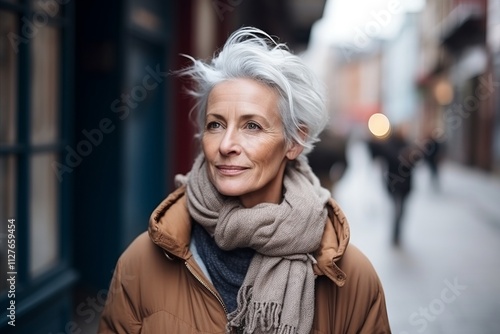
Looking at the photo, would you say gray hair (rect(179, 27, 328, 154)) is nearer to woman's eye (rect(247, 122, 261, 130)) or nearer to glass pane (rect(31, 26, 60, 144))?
woman's eye (rect(247, 122, 261, 130))

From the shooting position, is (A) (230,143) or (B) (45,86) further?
(B) (45,86)

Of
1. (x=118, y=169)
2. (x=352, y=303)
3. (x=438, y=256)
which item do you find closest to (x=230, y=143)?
(x=352, y=303)

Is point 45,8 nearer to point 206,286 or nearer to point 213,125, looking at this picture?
point 213,125

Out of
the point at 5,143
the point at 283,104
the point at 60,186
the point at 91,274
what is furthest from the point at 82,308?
the point at 283,104

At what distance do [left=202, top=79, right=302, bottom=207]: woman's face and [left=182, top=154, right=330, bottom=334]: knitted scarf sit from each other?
83mm

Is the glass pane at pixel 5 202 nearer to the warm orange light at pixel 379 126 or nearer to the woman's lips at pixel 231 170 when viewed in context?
the woman's lips at pixel 231 170

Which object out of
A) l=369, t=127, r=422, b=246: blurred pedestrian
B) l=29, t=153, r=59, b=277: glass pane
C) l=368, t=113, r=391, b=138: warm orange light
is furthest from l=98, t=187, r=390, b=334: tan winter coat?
l=368, t=113, r=391, b=138: warm orange light

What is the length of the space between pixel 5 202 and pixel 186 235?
2354 mm

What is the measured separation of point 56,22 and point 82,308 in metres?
2.36

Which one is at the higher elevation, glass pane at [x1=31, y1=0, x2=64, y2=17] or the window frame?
glass pane at [x1=31, y1=0, x2=64, y2=17]

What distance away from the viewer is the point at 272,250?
1.89m

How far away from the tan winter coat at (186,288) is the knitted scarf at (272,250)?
6cm

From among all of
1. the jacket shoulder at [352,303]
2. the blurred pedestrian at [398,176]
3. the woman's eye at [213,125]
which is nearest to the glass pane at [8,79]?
the woman's eye at [213,125]

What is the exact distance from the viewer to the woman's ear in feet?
6.70
